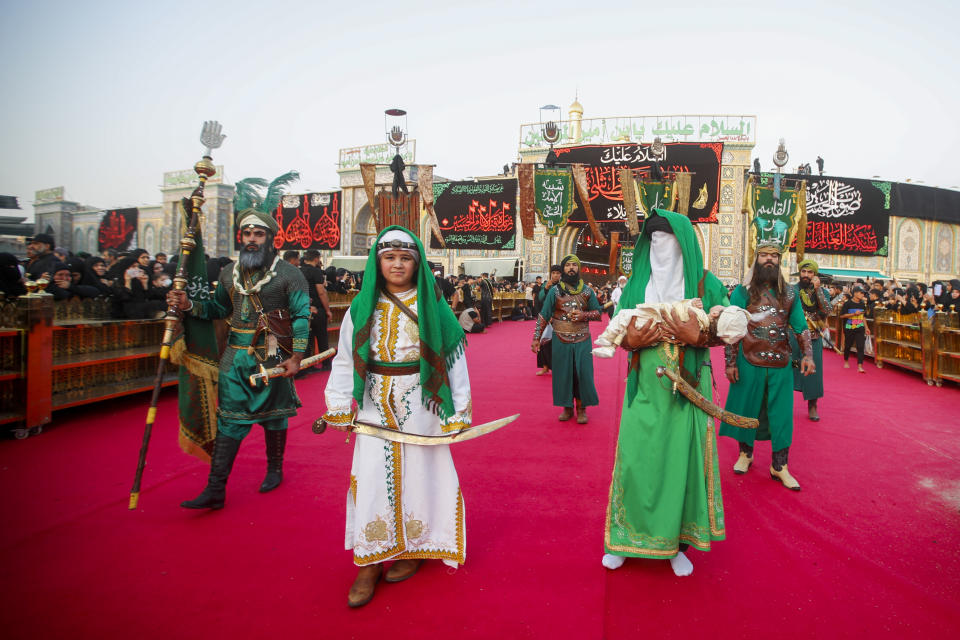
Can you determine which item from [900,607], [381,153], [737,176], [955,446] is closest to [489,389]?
[955,446]

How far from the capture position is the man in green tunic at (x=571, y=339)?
524 cm

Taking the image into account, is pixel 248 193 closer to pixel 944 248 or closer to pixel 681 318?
pixel 681 318

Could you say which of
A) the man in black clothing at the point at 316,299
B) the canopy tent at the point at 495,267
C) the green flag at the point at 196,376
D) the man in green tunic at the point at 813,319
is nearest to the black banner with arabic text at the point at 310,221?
the canopy tent at the point at 495,267

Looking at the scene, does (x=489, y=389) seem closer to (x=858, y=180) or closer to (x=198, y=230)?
(x=198, y=230)

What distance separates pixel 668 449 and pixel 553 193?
11.8m

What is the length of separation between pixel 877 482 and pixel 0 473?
5.81 meters

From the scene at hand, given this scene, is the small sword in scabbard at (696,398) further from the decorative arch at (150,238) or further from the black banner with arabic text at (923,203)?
the decorative arch at (150,238)

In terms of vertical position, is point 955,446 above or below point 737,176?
below

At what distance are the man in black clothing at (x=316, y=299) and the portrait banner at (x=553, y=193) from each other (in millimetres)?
7339

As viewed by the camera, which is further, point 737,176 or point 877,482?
point 737,176

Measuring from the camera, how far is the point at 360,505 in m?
2.23

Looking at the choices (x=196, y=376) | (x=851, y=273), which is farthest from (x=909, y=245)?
(x=196, y=376)

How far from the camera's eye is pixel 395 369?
2316mm

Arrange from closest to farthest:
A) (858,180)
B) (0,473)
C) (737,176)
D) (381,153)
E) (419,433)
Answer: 1. (419,433)
2. (0,473)
3. (858,180)
4. (737,176)
5. (381,153)
